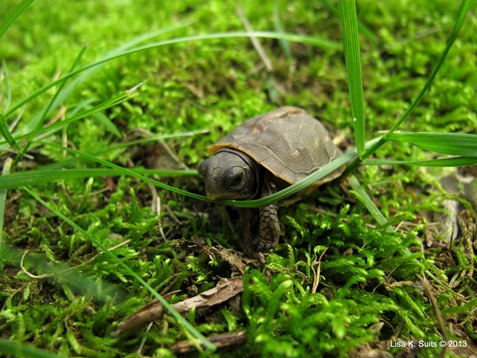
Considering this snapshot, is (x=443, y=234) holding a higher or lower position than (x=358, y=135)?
lower

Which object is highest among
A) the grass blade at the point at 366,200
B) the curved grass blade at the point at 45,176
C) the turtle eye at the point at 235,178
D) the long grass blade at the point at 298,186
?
the curved grass blade at the point at 45,176

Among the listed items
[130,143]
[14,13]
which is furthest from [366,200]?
[14,13]

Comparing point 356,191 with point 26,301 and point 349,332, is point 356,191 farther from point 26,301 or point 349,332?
point 26,301

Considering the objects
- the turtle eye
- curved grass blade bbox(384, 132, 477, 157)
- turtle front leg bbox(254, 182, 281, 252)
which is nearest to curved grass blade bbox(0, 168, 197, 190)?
the turtle eye

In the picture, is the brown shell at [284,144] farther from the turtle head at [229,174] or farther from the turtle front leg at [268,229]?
Answer: the turtle front leg at [268,229]

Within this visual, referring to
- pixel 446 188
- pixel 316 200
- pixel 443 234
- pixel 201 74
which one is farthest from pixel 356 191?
pixel 201 74

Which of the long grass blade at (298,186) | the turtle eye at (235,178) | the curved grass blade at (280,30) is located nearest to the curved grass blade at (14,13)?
the turtle eye at (235,178)
